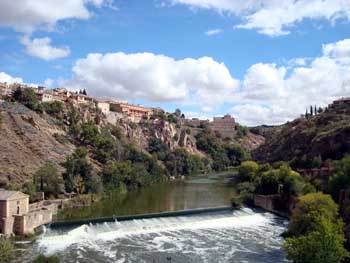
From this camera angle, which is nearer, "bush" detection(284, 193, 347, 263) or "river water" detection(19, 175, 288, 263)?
"bush" detection(284, 193, 347, 263)

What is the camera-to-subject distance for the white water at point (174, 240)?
91.2ft

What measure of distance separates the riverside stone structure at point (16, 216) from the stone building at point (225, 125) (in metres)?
112

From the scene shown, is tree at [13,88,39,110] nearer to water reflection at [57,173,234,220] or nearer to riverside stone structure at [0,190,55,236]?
water reflection at [57,173,234,220]

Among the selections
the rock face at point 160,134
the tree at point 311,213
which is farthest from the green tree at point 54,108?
the tree at point 311,213

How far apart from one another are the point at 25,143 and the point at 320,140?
38723 millimetres

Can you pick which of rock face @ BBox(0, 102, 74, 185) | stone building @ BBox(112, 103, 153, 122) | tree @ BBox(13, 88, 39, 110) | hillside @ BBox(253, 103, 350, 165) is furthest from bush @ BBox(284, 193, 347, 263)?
stone building @ BBox(112, 103, 153, 122)

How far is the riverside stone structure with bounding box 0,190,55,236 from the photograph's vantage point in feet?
105

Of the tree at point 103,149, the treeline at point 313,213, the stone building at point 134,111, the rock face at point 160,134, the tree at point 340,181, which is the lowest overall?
the treeline at point 313,213

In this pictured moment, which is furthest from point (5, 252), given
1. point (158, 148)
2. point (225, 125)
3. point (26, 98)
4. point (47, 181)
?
point (225, 125)

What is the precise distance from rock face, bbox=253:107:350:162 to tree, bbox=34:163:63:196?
3281 centimetres

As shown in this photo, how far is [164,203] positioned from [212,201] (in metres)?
5.39

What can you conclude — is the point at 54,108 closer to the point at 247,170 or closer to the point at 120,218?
the point at 247,170

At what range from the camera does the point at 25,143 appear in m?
56.9

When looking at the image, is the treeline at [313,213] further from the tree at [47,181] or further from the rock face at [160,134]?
the rock face at [160,134]
